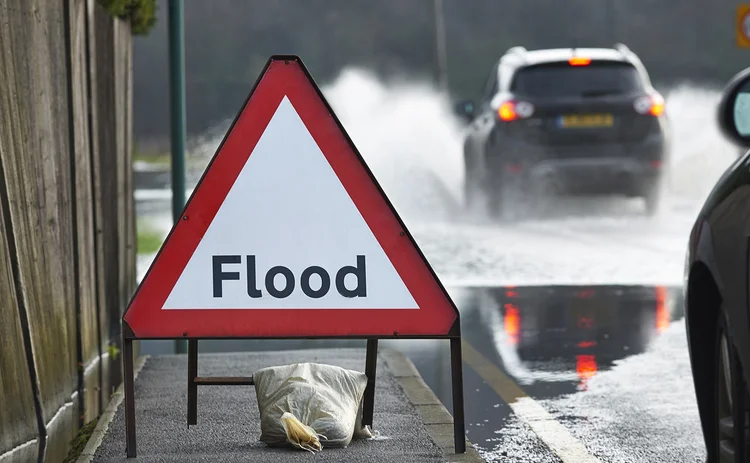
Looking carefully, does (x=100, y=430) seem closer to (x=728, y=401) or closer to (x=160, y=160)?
(x=728, y=401)

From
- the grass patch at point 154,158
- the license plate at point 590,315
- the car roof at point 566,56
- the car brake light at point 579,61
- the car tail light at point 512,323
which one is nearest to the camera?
the car tail light at point 512,323

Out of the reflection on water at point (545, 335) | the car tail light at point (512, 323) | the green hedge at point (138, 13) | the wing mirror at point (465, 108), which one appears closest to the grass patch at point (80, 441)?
the reflection on water at point (545, 335)

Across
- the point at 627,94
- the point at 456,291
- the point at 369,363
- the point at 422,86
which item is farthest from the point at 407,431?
the point at 422,86

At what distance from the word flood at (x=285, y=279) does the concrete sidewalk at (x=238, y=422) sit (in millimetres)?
636

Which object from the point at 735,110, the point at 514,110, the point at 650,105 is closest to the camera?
the point at 735,110

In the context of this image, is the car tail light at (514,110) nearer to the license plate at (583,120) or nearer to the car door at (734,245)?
the license plate at (583,120)

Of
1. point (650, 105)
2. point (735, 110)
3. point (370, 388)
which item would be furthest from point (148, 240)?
point (735, 110)

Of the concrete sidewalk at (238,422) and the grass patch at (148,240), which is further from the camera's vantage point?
the grass patch at (148,240)

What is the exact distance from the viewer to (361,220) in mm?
5207

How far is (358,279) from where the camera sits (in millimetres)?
5191

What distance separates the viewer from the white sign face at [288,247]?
→ 518cm

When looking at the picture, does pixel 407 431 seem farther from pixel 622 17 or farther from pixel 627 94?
pixel 622 17

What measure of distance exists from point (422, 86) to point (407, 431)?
44242 mm

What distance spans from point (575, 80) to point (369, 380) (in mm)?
11301
